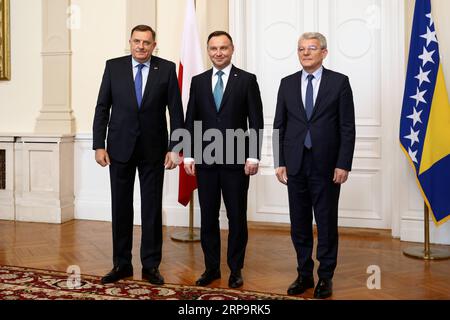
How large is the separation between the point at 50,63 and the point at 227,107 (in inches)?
136

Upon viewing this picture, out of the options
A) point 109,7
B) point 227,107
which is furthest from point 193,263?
point 109,7

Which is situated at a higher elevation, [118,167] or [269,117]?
[269,117]

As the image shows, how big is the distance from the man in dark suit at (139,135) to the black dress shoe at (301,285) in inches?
33.9

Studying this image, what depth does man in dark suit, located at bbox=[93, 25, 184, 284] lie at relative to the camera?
3.57 m

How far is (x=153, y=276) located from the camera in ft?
11.9

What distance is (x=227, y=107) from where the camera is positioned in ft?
11.5

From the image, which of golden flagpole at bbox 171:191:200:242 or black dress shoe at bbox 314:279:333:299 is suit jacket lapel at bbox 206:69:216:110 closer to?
→ black dress shoe at bbox 314:279:333:299

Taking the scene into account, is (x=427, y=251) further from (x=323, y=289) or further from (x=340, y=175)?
(x=340, y=175)

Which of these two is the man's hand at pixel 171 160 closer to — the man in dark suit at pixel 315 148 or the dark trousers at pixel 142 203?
the dark trousers at pixel 142 203

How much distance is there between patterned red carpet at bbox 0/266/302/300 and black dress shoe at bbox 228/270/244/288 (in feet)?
0.31

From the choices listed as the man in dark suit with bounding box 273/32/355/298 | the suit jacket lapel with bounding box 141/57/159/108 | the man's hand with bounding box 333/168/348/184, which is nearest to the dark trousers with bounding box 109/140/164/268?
the suit jacket lapel with bounding box 141/57/159/108

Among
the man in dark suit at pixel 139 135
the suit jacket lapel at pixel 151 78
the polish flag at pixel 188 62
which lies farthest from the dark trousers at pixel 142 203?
the polish flag at pixel 188 62

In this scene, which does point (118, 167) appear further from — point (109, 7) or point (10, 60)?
point (10, 60)

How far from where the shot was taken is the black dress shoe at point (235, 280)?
140 inches
